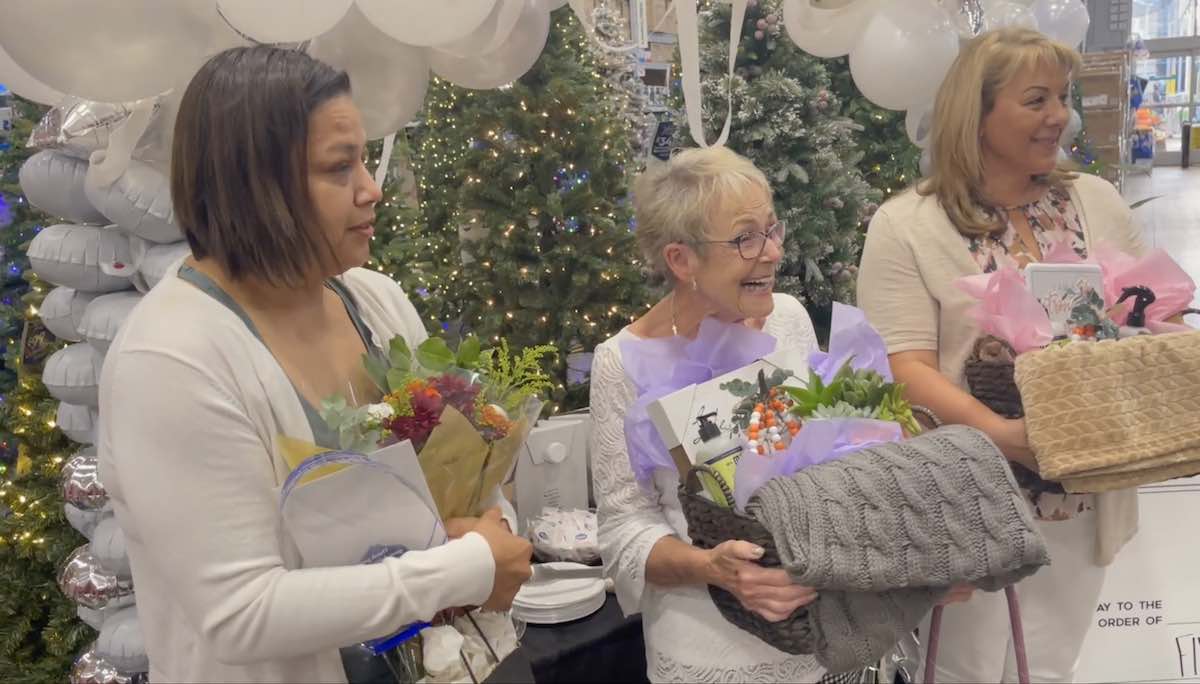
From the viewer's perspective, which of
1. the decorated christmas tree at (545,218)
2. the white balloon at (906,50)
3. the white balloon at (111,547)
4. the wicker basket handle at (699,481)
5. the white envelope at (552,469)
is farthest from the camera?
the decorated christmas tree at (545,218)

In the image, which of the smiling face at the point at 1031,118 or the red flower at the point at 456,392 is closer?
the red flower at the point at 456,392

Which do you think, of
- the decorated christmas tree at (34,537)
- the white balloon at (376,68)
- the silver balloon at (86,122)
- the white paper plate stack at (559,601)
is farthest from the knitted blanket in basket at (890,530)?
the decorated christmas tree at (34,537)

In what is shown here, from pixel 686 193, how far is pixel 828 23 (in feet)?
4.60

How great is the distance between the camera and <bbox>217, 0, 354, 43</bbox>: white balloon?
5.54 feet

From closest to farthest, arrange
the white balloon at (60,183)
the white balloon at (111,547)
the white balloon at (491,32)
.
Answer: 1. the white balloon at (491,32)
2. the white balloon at (60,183)
3. the white balloon at (111,547)

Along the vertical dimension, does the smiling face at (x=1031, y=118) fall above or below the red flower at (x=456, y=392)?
above

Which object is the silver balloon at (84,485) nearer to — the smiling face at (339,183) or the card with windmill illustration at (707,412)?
the smiling face at (339,183)

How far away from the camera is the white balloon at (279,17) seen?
1688 mm

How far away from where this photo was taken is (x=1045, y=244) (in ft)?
6.52

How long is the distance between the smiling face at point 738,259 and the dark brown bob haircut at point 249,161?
80cm

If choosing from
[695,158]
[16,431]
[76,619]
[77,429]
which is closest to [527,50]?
[695,158]

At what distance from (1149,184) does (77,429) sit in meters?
18.2

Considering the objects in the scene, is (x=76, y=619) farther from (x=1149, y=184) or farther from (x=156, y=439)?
(x=1149, y=184)

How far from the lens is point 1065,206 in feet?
6.70
